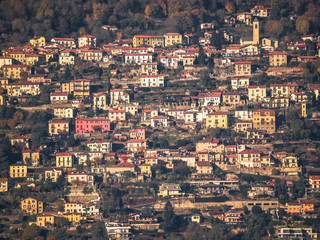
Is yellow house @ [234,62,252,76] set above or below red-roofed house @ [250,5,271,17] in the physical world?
below

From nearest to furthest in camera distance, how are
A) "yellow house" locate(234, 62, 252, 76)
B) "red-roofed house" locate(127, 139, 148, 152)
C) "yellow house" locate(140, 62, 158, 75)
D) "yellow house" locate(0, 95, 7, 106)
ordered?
"red-roofed house" locate(127, 139, 148, 152)
"yellow house" locate(0, 95, 7, 106)
"yellow house" locate(234, 62, 252, 76)
"yellow house" locate(140, 62, 158, 75)

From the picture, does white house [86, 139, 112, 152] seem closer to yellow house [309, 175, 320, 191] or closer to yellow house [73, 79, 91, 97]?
yellow house [73, 79, 91, 97]

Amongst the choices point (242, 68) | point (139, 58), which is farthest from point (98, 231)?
point (139, 58)

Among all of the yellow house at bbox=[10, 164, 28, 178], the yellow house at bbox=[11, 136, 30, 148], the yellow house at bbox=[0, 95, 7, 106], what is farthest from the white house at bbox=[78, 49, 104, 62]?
the yellow house at bbox=[10, 164, 28, 178]

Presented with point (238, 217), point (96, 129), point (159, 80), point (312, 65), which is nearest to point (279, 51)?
point (312, 65)

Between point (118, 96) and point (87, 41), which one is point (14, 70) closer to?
point (87, 41)

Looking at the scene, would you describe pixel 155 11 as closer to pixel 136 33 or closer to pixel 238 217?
pixel 136 33

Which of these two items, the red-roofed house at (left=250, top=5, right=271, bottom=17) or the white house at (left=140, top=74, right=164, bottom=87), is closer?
the white house at (left=140, top=74, right=164, bottom=87)
